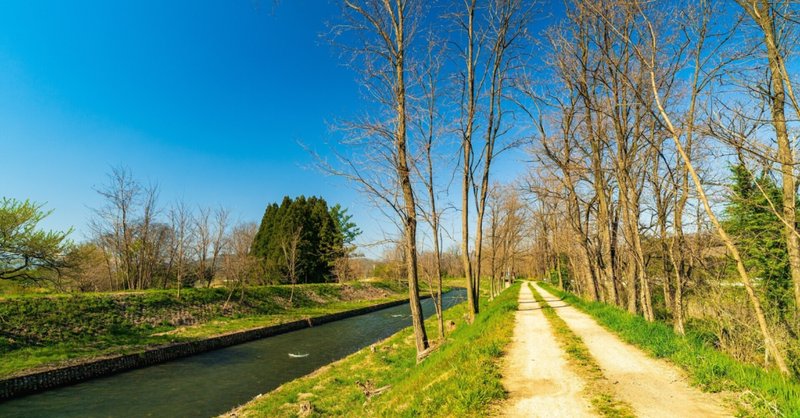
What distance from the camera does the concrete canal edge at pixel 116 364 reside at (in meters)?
12.1

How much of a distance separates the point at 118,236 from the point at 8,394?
21.6 metres

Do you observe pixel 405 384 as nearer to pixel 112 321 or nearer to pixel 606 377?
pixel 606 377

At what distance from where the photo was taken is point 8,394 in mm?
11742

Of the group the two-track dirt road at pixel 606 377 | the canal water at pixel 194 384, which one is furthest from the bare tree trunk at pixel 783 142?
the canal water at pixel 194 384

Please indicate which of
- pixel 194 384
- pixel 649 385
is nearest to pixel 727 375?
pixel 649 385

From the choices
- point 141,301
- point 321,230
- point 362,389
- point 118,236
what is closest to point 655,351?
point 362,389

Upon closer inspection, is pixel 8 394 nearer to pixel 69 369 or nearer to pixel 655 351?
pixel 69 369

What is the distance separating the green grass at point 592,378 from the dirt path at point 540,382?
131 mm

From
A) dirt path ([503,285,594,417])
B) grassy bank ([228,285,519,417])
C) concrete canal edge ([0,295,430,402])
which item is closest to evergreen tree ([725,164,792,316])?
dirt path ([503,285,594,417])

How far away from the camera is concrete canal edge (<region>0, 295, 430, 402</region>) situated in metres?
12.1

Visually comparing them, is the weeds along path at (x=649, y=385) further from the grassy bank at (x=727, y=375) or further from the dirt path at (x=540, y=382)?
the dirt path at (x=540, y=382)

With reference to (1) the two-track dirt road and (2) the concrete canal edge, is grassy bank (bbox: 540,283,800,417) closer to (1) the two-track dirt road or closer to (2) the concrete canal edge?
(1) the two-track dirt road

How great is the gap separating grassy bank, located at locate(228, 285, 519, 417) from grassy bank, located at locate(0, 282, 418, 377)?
1013cm

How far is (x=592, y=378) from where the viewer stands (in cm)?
561
